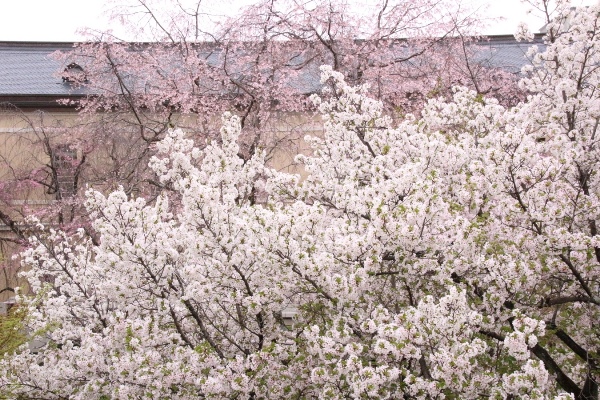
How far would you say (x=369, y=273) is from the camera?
16.7 ft

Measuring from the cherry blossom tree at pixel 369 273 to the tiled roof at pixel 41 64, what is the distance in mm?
11372

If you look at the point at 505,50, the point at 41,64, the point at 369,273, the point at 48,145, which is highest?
the point at 41,64

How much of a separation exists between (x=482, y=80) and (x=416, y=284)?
10063 mm

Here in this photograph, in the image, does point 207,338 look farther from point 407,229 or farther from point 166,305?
point 407,229

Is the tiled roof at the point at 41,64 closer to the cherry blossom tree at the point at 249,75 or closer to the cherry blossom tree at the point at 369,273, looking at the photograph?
the cherry blossom tree at the point at 249,75

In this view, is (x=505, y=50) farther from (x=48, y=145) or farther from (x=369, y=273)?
(x=369, y=273)

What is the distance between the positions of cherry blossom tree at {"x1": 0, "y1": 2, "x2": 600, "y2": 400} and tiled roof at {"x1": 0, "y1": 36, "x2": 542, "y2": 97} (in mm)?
11372

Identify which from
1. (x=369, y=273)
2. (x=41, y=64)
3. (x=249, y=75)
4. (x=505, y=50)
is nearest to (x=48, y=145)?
(x=249, y=75)

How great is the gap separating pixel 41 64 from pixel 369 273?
18.3 meters

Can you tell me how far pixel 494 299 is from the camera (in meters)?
5.14

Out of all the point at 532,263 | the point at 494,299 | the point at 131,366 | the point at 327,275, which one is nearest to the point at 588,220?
the point at 532,263

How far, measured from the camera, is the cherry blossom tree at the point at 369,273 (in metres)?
4.89

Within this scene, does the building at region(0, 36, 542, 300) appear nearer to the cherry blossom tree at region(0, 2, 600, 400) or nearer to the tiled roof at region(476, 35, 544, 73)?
the tiled roof at region(476, 35, 544, 73)

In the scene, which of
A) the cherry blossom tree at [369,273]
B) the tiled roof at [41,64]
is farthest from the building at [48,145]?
the cherry blossom tree at [369,273]
